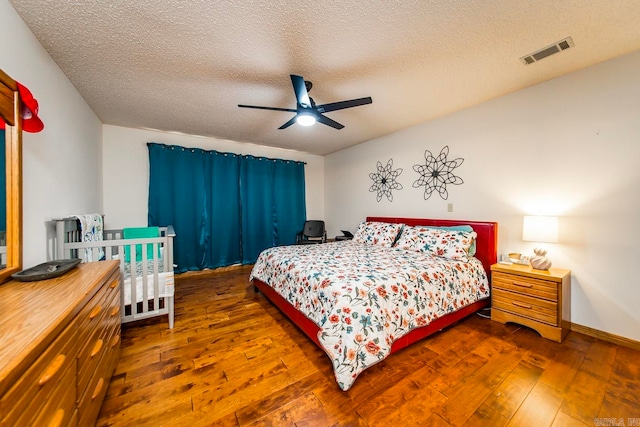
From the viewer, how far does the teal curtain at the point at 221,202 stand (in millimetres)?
3740

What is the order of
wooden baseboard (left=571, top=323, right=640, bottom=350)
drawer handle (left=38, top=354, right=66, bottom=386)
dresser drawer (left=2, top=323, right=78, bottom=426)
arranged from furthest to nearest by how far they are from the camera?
1. wooden baseboard (left=571, top=323, right=640, bottom=350)
2. drawer handle (left=38, top=354, right=66, bottom=386)
3. dresser drawer (left=2, top=323, right=78, bottom=426)

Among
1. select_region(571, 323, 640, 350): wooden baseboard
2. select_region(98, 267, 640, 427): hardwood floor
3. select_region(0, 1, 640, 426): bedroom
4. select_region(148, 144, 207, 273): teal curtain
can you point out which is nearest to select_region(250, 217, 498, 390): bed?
select_region(98, 267, 640, 427): hardwood floor

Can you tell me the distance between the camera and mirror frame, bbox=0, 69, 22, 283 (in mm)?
1214

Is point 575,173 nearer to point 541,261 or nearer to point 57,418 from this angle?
point 541,261

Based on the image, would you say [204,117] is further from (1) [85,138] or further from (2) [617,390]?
(2) [617,390]

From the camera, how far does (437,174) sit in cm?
329

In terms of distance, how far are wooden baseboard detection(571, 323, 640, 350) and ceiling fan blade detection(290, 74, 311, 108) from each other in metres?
3.22

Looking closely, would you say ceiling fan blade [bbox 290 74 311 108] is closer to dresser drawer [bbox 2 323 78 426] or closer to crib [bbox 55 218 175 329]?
crib [bbox 55 218 175 329]

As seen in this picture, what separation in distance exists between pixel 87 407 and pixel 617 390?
2947mm

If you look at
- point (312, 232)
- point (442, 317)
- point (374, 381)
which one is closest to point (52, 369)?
point (374, 381)

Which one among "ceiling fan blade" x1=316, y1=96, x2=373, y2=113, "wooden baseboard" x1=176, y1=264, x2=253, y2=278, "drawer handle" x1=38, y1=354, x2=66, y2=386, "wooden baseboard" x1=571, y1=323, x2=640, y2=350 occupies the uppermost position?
"ceiling fan blade" x1=316, y1=96, x2=373, y2=113

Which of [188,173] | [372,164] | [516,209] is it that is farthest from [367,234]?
[188,173]

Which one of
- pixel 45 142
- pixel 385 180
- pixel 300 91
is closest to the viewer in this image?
pixel 45 142

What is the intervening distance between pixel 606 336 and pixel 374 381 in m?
2.15
